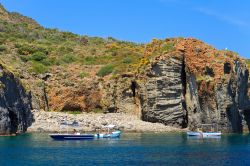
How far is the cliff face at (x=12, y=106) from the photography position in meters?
77.8

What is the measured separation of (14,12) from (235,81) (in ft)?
334

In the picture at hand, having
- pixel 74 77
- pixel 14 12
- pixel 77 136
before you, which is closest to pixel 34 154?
pixel 77 136

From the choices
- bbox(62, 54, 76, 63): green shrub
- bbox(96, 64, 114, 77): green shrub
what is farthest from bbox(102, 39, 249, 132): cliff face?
bbox(62, 54, 76, 63): green shrub

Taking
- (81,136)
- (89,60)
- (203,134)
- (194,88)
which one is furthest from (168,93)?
(89,60)

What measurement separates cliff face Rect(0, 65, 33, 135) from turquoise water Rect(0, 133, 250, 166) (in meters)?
8.11

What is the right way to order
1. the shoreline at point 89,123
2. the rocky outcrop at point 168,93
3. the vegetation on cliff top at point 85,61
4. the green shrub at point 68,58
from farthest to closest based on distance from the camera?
the green shrub at point 68,58, the rocky outcrop at point 168,93, the vegetation on cliff top at point 85,61, the shoreline at point 89,123

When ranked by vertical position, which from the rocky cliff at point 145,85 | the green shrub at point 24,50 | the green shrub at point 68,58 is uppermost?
the green shrub at point 24,50

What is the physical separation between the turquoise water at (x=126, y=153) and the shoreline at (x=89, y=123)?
17.6 meters

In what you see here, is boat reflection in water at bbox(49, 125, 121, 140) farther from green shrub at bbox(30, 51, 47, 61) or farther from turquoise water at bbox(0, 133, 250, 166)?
green shrub at bbox(30, 51, 47, 61)

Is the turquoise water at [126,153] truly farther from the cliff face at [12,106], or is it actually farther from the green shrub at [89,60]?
the green shrub at [89,60]

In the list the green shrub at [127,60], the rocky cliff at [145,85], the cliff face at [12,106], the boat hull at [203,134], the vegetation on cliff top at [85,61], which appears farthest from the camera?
the green shrub at [127,60]

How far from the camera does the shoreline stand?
87.5 m

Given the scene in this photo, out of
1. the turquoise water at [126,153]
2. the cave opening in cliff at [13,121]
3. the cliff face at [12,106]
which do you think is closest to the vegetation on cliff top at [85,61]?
the cliff face at [12,106]

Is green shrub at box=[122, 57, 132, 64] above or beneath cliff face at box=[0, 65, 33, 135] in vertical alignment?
above
